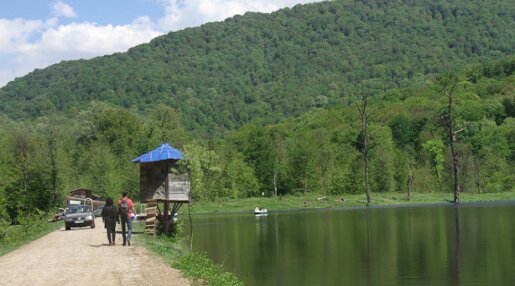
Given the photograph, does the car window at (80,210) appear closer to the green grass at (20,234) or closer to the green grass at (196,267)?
the green grass at (20,234)

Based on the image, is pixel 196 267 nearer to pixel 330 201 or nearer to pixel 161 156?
pixel 161 156

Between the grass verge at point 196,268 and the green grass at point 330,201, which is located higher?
the green grass at point 330,201

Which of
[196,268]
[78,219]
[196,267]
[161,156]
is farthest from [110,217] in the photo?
[78,219]

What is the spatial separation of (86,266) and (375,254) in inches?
476

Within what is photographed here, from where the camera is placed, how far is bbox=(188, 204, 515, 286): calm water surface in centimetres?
2270

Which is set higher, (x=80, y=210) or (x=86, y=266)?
(x=80, y=210)

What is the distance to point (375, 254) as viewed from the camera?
29.1 m

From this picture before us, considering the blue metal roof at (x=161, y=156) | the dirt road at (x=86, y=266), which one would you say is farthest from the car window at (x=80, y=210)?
the dirt road at (x=86, y=266)

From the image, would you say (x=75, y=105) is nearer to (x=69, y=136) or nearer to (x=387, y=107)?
(x=69, y=136)

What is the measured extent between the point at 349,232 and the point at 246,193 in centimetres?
8148

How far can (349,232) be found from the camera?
139ft

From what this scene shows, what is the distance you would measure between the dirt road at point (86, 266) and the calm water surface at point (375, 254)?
11.3 feet

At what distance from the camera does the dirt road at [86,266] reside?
20.9m

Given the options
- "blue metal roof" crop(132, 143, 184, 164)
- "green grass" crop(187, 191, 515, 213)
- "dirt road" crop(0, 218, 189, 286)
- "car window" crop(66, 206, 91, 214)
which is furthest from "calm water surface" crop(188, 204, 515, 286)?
"green grass" crop(187, 191, 515, 213)
